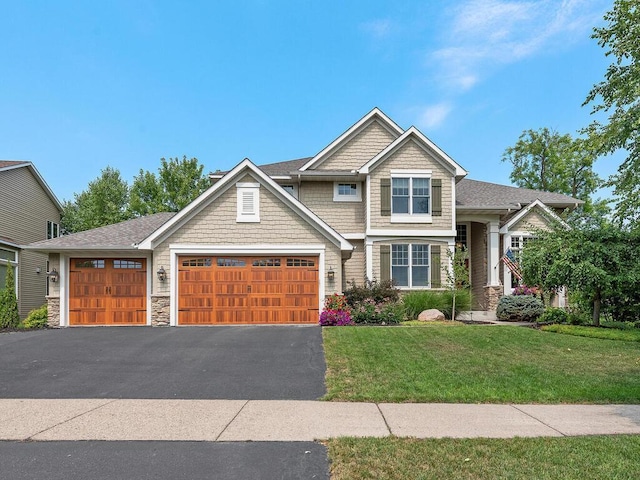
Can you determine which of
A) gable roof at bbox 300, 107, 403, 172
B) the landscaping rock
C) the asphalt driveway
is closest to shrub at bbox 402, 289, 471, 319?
the landscaping rock

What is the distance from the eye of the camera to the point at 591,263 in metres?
13.2

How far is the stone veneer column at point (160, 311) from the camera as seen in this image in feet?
51.1

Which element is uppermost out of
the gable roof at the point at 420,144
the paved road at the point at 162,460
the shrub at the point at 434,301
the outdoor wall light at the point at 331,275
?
the gable roof at the point at 420,144

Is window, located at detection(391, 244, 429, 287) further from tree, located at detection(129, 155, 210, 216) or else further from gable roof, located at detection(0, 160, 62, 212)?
tree, located at detection(129, 155, 210, 216)

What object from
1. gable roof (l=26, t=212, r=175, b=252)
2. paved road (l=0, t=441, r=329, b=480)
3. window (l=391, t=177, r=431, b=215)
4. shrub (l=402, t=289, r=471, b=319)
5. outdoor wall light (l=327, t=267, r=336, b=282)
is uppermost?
window (l=391, t=177, r=431, b=215)

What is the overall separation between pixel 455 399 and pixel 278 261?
9.96 metres

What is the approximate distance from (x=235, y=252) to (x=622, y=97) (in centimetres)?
1211

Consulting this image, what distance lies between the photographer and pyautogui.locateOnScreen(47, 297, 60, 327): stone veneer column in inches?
633

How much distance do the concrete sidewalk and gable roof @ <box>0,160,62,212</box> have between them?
1914 cm

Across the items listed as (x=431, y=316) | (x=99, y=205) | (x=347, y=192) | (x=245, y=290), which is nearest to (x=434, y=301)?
(x=431, y=316)

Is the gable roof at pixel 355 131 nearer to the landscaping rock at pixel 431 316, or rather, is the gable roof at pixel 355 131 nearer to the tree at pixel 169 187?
the landscaping rock at pixel 431 316

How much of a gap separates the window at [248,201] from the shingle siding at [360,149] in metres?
4.89

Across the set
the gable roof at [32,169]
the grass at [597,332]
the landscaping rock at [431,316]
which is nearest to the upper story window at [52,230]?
the gable roof at [32,169]

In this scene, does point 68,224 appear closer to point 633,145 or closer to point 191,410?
point 191,410
